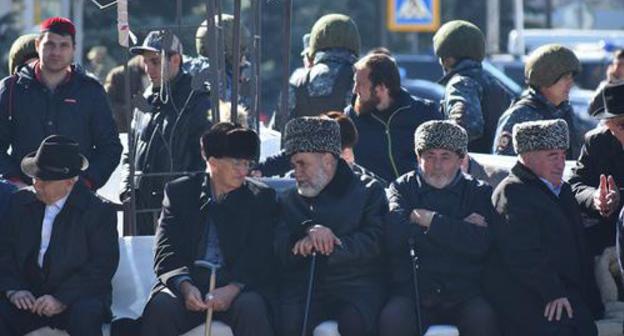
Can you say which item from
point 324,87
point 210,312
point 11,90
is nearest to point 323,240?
point 210,312

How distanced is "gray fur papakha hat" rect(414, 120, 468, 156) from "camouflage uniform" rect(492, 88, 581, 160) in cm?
156

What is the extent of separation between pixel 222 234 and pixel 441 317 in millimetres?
1195

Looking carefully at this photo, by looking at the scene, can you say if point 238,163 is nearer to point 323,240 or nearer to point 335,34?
point 323,240

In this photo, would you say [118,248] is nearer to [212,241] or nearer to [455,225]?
[212,241]

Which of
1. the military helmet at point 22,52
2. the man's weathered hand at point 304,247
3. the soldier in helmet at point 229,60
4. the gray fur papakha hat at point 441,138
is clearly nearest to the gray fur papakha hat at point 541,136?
the gray fur papakha hat at point 441,138

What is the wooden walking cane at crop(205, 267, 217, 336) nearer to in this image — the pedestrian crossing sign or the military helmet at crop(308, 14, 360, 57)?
the military helmet at crop(308, 14, 360, 57)

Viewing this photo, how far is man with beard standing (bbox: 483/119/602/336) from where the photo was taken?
8867mm

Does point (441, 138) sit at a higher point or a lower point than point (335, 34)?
lower

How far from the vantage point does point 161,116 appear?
10898 millimetres

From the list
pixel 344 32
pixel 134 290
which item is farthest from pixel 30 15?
pixel 134 290

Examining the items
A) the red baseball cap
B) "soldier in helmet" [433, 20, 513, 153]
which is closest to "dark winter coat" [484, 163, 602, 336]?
"soldier in helmet" [433, 20, 513, 153]

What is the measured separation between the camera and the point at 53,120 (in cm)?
1012

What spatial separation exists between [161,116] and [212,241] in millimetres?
1936

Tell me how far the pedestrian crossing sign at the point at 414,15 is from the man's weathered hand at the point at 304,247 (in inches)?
600
